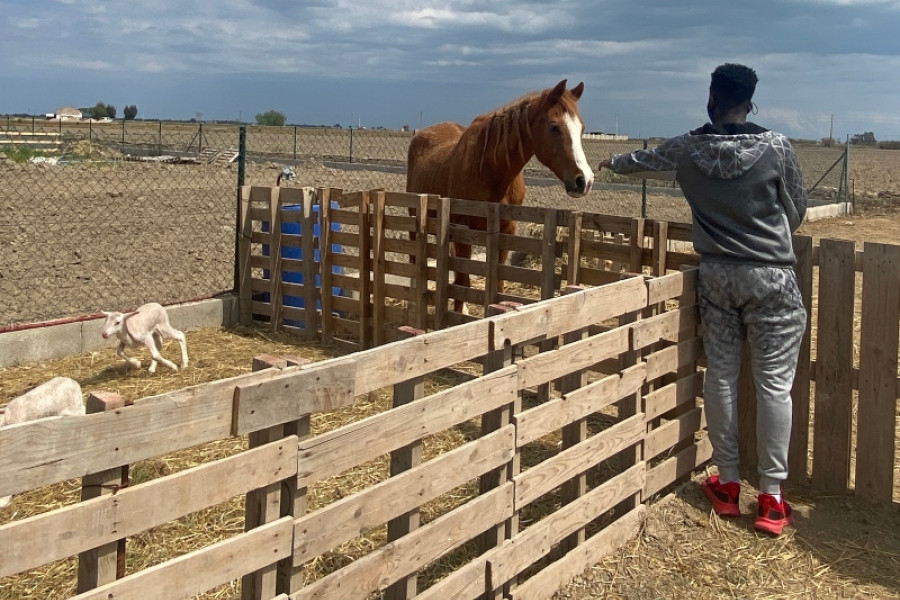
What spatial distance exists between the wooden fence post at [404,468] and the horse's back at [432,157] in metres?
5.21

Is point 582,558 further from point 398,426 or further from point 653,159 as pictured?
A: point 653,159

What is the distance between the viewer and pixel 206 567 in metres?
2.03

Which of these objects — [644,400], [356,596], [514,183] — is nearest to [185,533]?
[356,596]

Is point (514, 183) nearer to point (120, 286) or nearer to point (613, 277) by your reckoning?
point (613, 277)

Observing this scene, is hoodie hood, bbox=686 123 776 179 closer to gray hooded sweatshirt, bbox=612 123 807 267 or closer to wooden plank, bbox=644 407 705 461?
gray hooded sweatshirt, bbox=612 123 807 267

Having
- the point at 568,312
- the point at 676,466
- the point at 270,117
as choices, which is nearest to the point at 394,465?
the point at 568,312

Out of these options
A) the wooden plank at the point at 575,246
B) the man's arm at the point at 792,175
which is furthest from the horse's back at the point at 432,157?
the man's arm at the point at 792,175

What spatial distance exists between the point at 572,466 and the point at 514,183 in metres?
4.37

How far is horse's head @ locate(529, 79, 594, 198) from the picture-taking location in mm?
6156

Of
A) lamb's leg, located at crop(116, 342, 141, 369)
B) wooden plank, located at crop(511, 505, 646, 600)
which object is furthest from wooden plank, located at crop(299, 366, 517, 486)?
lamb's leg, located at crop(116, 342, 141, 369)

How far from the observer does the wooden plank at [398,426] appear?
7.68 feet

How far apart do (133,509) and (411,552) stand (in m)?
1.09

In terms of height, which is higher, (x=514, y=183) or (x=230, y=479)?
(x=514, y=183)

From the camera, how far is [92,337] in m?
6.77
